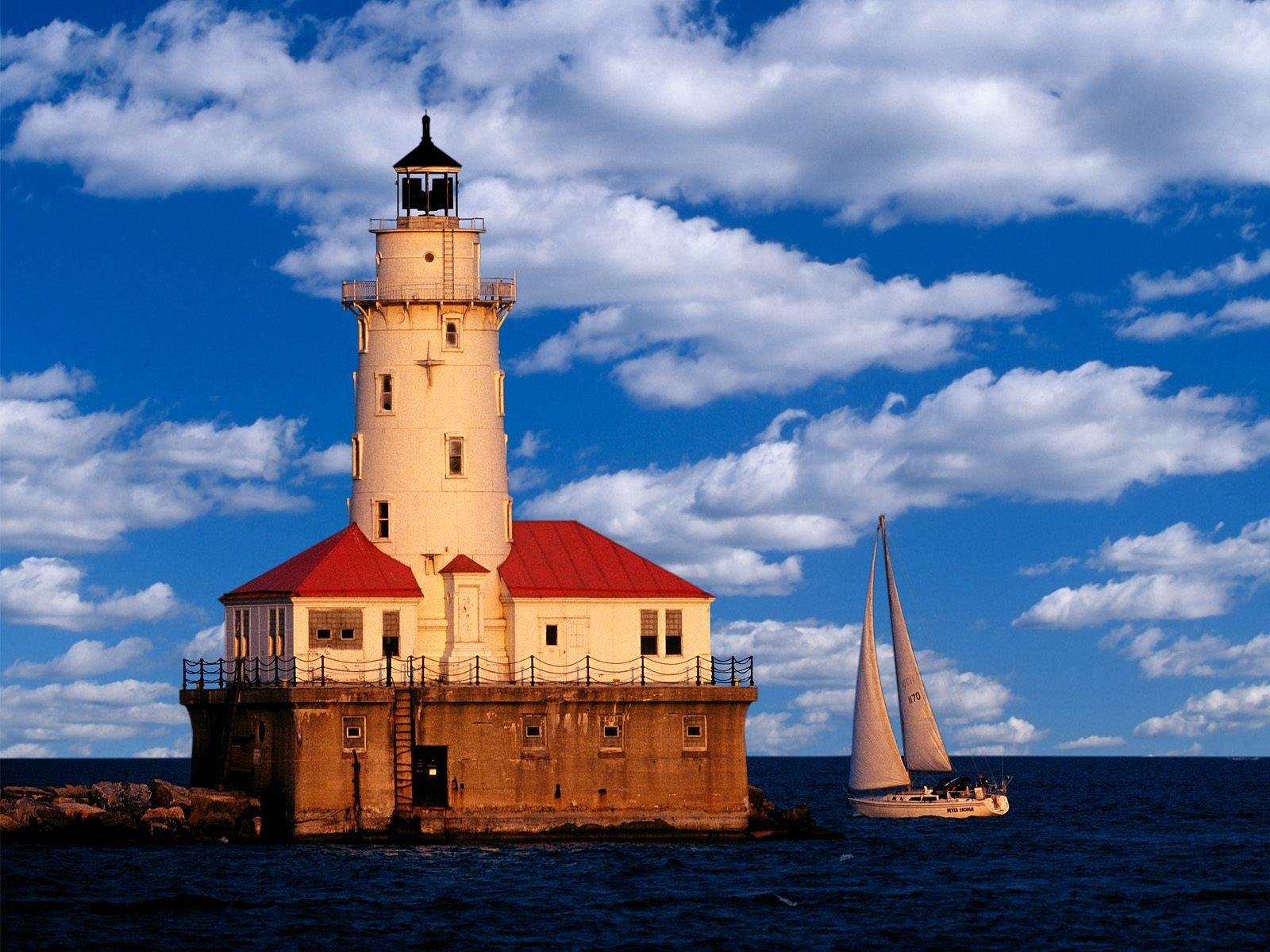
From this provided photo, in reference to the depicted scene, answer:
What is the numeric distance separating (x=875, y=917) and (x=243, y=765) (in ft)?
63.0

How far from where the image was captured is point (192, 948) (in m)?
43.1

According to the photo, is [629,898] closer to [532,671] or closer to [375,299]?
[532,671]

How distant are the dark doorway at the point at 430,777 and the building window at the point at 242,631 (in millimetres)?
6658

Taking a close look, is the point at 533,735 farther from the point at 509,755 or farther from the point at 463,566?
the point at 463,566

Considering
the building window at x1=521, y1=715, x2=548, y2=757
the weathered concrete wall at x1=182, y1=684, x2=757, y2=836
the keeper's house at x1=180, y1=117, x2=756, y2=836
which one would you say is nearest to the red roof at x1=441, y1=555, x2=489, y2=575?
the keeper's house at x1=180, y1=117, x2=756, y2=836

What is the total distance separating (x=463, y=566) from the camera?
198ft

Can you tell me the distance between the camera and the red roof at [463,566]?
6022 cm

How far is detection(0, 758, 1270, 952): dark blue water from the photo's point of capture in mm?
44938

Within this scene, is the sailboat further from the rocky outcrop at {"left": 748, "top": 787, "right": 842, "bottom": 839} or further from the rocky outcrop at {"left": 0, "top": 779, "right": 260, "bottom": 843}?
the rocky outcrop at {"left": 0, "top": 779, "right": 260, "bottom": 843}

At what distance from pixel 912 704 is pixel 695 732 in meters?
20.0

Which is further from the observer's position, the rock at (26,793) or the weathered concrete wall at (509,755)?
the rock at (26,793)

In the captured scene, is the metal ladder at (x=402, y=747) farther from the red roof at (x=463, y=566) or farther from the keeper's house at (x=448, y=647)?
the red roof at (x=463, y=566)

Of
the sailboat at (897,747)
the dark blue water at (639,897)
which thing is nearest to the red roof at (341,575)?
the dark blue water at (639,897)

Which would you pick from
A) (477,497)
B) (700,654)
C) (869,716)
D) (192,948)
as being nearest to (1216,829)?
(869,716)
